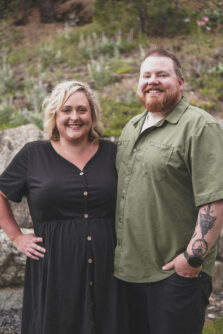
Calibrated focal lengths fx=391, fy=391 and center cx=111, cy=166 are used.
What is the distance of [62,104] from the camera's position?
274cm

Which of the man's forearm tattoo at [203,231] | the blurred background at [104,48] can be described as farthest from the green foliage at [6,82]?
the man's forearm tattoo at [203,231]

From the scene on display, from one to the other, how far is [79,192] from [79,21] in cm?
660

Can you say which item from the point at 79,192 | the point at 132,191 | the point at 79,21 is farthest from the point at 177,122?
the point at 79,21

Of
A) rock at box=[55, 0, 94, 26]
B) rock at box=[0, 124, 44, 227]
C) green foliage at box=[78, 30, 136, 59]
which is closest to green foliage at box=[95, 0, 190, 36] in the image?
green foliage at box=[78, 30, 136, 59]

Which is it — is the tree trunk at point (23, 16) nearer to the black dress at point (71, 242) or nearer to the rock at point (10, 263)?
the rock at point (10, 263)

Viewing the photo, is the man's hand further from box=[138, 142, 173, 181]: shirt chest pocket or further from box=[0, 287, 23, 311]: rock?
box=[0, 287, 23, 311]: rock

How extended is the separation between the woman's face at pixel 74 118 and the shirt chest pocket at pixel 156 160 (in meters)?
0.56

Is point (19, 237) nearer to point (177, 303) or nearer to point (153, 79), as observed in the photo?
point (177, 303)

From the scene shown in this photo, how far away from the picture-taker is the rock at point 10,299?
13.2ft

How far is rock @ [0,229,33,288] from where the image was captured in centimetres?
390

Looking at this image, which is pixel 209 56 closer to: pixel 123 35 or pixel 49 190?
pixel 123 35

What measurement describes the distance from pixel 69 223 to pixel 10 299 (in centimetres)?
183

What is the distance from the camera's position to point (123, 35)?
756 cm

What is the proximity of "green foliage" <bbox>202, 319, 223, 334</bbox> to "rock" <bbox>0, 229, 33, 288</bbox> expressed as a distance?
73.1 inches
